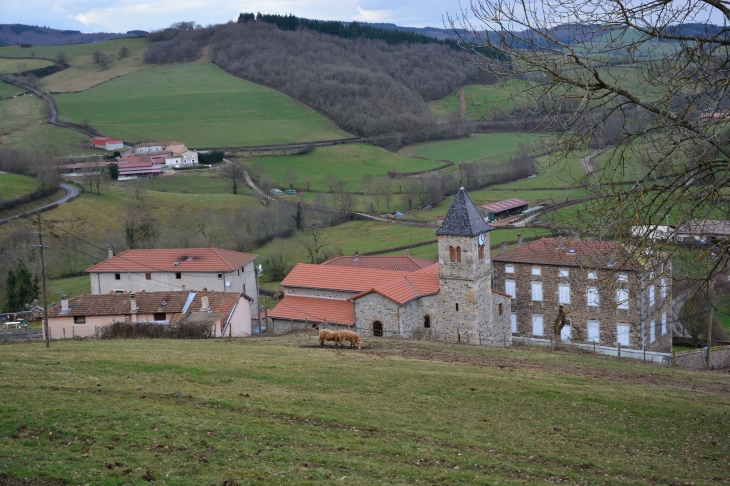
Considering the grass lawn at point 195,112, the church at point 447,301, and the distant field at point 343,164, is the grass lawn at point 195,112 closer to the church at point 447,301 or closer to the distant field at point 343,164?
the distant field at point 343,164

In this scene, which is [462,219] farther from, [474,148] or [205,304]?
[474,148]

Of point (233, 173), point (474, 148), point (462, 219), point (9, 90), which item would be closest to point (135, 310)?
point (462, 219)

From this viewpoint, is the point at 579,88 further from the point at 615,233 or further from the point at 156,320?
the point at 156,320

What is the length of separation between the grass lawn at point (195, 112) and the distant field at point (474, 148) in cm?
1712

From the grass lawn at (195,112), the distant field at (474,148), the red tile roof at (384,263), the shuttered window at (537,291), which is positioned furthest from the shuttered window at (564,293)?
the grass lawn at (195,112)

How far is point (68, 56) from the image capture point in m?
187

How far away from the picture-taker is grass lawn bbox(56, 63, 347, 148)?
13450cm

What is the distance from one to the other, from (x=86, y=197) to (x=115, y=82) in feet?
274

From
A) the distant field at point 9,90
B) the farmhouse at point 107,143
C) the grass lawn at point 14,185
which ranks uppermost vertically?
the distant field at point 9,90

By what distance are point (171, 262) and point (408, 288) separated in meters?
23.0

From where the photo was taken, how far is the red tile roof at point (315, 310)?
42000 millimetres

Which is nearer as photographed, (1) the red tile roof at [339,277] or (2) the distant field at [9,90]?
(1) the red tile roof at [339,277]

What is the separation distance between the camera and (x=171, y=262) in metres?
56.5

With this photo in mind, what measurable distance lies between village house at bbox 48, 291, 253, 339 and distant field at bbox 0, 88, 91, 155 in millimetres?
85497
